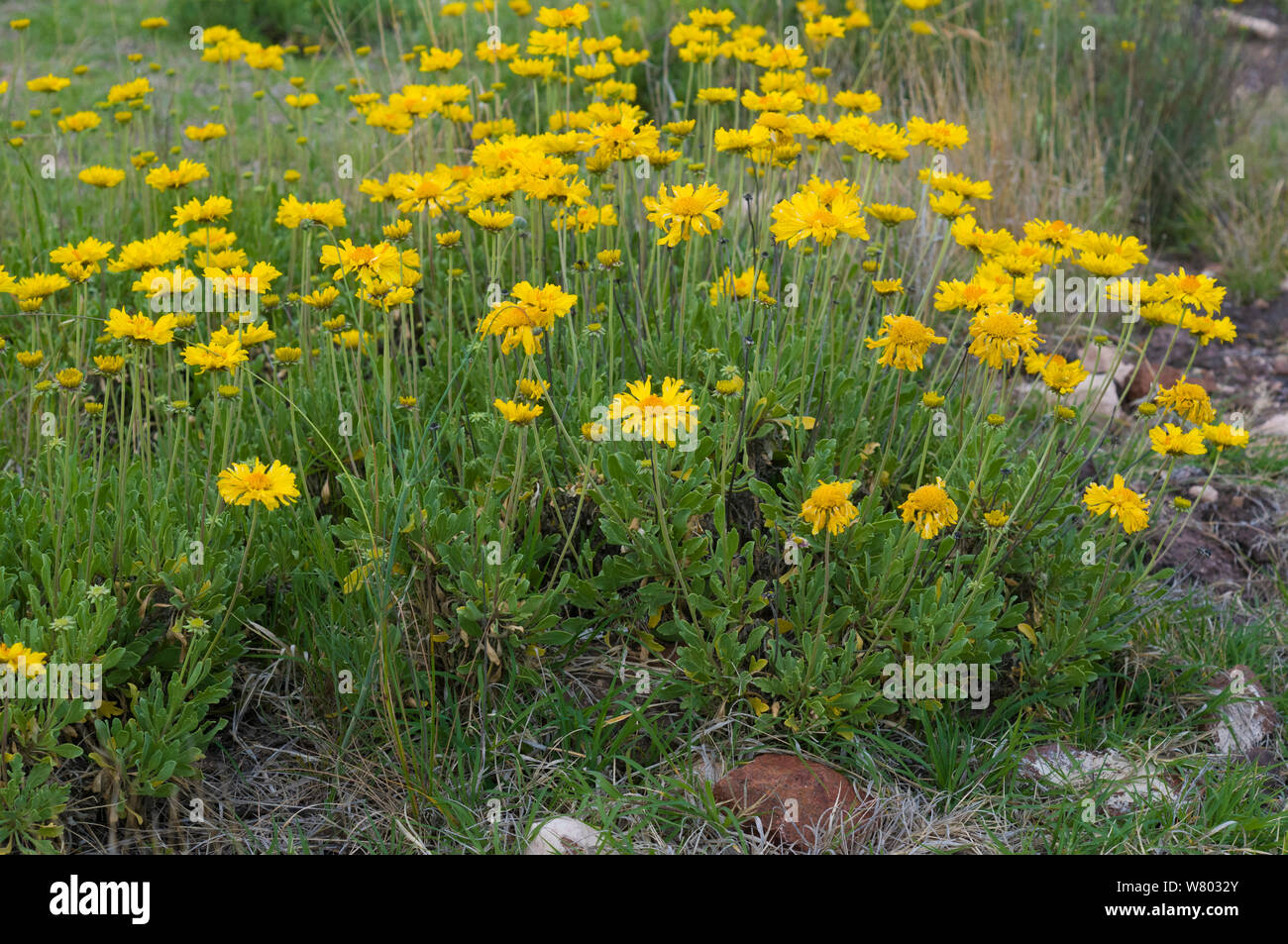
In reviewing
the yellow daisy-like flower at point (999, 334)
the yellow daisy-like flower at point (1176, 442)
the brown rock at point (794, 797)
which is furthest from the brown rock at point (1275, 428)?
the brown rock at point (794, 797)

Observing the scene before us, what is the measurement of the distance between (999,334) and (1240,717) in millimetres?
1146

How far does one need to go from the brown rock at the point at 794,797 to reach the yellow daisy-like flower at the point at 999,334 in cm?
87

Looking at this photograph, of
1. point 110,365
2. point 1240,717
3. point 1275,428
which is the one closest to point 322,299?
point 110,365

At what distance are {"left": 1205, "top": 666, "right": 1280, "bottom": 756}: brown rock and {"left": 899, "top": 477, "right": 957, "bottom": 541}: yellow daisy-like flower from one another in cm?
95

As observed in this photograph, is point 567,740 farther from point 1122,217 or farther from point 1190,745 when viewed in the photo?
point 1122,217

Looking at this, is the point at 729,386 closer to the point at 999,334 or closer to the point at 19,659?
the point at 999,334

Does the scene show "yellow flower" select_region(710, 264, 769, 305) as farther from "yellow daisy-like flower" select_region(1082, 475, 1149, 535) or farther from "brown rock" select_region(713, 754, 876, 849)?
"brown rock" select_region(713, 754, 876, 849)

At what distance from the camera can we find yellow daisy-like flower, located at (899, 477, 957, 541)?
2043 millimetres

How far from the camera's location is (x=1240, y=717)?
256 centimetres

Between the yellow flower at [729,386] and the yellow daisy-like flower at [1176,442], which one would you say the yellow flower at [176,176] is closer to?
the yellow flower at [729,386]

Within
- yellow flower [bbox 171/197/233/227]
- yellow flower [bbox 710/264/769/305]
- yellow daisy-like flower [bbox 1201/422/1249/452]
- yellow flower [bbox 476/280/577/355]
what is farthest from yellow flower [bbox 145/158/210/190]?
yellow daisy-like flower [bbox 1201/422/1249/452]

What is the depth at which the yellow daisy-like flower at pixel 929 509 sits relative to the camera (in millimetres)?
2043
